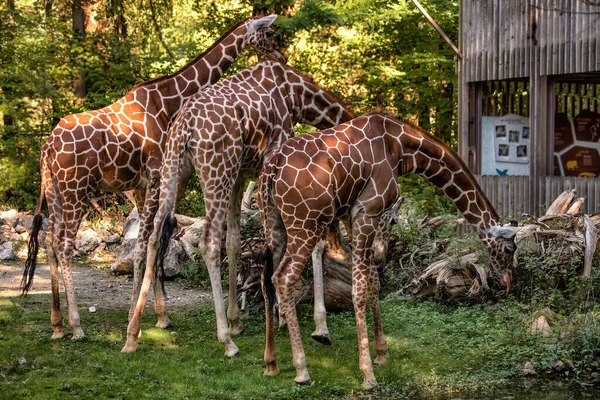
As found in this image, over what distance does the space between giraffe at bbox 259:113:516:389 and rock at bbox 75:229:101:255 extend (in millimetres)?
8366

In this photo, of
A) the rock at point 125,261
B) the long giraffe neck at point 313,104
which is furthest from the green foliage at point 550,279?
the rock at point 125,261

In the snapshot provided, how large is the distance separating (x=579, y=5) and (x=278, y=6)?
28.7 feet

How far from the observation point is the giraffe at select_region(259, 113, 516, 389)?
675 centimetres

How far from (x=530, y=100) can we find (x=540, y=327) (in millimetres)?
5608

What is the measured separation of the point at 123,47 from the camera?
19.2 meters

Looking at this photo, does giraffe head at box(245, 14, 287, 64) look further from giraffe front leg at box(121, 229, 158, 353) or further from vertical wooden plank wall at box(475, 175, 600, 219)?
vertical wooden plank wall at box(475, 175, 600, 219)

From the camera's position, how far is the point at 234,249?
8727 millimetres

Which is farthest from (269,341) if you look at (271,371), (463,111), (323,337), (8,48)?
(8,48)

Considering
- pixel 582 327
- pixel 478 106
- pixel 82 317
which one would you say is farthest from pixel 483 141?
pixel 82 317

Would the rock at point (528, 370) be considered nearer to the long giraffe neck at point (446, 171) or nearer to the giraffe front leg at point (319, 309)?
the long giraffe neck at point (446, 171)

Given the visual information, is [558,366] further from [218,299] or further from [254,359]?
[218,299]

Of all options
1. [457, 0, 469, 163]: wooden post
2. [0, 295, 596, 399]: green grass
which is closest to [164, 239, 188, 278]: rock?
[0, 295, 596, 399]: green grass

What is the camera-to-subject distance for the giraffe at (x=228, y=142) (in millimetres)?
7699

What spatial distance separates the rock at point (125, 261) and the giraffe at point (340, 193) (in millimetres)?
5999
